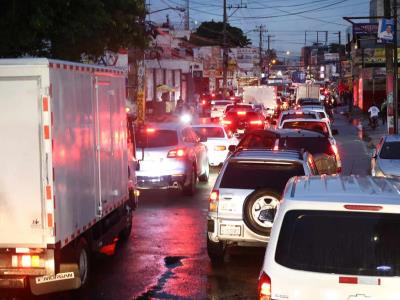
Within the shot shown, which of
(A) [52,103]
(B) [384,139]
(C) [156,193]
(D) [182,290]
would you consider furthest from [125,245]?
(B) [384,139]

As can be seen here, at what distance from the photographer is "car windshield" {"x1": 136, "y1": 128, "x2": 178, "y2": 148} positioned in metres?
16.8

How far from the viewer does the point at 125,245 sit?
11.7 meters

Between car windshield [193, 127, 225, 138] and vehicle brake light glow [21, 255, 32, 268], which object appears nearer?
vehicle brake light glow [21, 255, 32, 268]

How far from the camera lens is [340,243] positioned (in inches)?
197

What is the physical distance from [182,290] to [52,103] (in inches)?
119

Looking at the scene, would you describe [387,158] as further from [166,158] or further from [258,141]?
[166,158]

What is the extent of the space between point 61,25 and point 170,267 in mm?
4974

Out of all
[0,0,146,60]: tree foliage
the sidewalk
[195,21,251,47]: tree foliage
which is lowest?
the sidewalk

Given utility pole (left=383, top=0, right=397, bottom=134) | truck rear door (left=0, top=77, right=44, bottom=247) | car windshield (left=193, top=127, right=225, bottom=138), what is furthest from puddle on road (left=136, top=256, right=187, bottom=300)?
utility pole (left=383, top=0, right=397, bottom=134)

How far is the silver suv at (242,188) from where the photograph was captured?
946 centimetres

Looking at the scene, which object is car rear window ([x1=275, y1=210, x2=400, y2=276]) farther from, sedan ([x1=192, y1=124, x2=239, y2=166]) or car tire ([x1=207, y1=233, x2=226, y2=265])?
sedan ([x1=192, y1=124, x2=239, y2=166])

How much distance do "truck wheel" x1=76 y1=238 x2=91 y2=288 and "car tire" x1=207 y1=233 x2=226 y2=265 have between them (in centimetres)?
185

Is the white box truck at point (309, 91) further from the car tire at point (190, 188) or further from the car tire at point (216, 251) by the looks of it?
the car tire at point (216, 251)

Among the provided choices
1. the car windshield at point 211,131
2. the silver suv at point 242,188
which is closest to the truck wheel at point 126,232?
the silver suv at point 242,188
